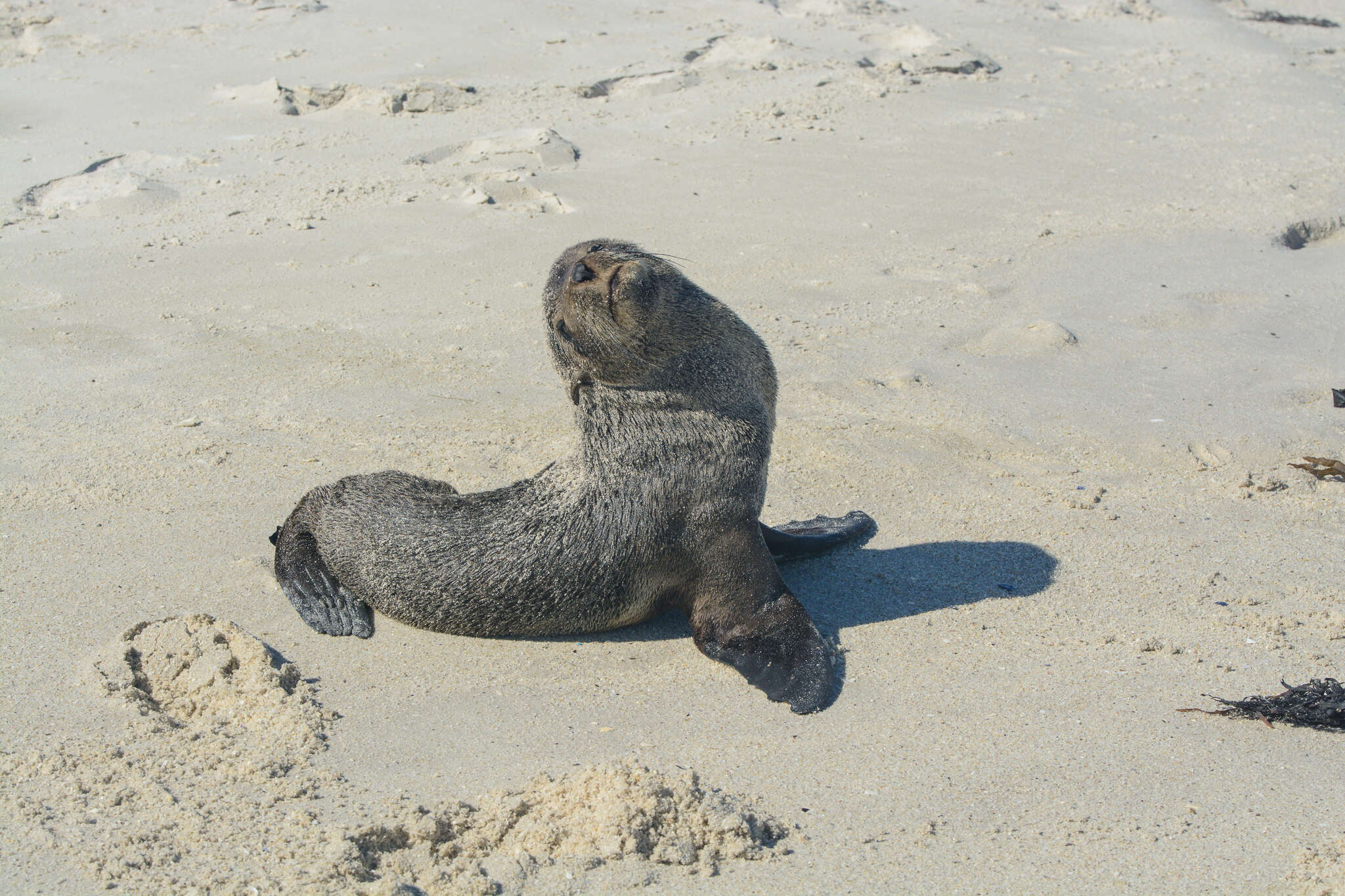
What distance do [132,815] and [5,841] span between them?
0.96ft

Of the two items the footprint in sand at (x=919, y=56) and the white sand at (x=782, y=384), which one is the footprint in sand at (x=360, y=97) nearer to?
the white sand at (x=782, y=384)

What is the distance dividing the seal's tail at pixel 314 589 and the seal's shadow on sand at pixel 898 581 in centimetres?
84

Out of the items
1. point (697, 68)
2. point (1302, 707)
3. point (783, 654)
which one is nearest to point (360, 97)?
point (697, 68)

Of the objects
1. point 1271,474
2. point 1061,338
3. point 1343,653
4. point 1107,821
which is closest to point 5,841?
point 1107,821

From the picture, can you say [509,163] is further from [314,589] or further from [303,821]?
[303,821]

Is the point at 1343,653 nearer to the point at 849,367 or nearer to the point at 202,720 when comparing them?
the point at 849,367

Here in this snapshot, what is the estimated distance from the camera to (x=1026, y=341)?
22.4 ft

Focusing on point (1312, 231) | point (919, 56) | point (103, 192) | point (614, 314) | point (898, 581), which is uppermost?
point (919, 56)

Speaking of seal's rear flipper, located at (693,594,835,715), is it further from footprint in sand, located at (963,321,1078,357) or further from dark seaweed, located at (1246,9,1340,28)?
dark seaweed, located at (1246,9,1340,28)

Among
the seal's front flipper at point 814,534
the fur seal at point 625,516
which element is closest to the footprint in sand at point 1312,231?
the seal's front flipper at point 814,534

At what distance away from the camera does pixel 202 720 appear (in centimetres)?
366

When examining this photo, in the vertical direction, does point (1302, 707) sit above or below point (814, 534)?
above

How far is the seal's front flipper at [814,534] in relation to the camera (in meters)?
4.75

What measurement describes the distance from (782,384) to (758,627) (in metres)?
2.54
